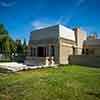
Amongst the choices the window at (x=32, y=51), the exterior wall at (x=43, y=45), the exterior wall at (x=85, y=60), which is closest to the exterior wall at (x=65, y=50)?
the exterior wall at (x=43, y=45)

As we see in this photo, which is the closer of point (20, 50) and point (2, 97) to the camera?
point (2, 97)

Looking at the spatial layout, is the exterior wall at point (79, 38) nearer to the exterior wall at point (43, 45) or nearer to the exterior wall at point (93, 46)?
the exterior wall at point (93, 46)

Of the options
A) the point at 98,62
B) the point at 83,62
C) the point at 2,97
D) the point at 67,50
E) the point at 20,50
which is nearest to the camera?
the point at 2,97

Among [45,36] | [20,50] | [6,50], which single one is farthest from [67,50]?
[20,50]

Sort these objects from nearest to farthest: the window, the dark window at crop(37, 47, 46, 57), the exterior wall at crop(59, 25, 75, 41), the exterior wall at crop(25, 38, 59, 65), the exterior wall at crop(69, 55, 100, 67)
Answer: the exterior wall at crop(69, 55, 100, 67)
the exterior wall at crop(25, 38, 59, 65)
the exterior wall at crop(59, 25, 75, 41)
the dark window at crop(37, 47, 46, 57)
the window

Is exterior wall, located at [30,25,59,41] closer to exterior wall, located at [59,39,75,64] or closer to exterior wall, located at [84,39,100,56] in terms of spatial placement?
exterior wall, located at [59,39,75,64]

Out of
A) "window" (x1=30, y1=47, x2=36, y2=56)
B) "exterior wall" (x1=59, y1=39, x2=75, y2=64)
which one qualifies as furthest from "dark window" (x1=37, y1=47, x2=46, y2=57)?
"exterior wall" (x1=59, y1=39, x2=75, y2=64)

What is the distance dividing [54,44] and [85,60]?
5.71 meters

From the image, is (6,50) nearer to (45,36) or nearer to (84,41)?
(45,36)

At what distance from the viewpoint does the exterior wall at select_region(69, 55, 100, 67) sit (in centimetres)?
2112

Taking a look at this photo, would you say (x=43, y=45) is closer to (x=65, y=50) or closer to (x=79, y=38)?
(x=65, y=50)

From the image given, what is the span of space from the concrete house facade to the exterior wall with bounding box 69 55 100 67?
1062 mm

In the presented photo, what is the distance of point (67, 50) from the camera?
81.0 feet

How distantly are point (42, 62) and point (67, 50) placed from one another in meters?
5.12
